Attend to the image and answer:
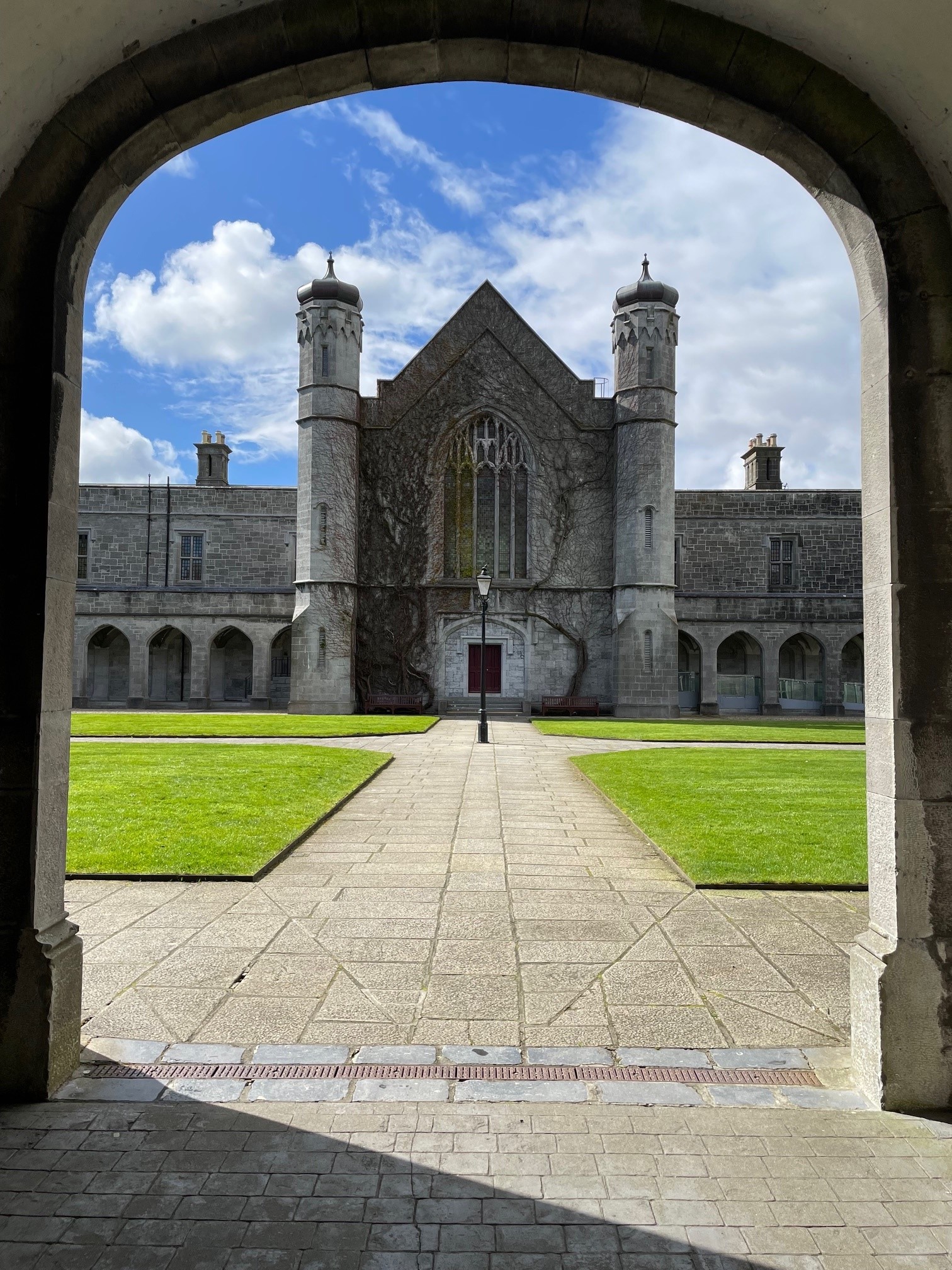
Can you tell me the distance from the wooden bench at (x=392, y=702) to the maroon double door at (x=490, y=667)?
6.79 ft

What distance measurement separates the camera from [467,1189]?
257 cm

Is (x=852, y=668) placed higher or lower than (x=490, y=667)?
higher

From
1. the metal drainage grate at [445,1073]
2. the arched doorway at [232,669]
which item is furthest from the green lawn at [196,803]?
the arched doorway at [232,669]


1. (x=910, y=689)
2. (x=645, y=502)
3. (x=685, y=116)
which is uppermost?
(x=645, y=502)

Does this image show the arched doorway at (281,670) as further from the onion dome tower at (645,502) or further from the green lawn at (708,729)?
the onion dome tower at (645,502)

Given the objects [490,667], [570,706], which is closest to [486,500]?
[490,667]

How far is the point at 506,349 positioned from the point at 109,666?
790 inches

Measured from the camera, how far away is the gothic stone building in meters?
28.5

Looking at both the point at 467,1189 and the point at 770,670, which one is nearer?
the point at 467,1189

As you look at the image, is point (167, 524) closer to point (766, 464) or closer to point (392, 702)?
point (392, 702)

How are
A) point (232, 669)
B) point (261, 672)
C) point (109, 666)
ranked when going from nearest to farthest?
point (261, 672) → point (109, 666) → point (232, 669)

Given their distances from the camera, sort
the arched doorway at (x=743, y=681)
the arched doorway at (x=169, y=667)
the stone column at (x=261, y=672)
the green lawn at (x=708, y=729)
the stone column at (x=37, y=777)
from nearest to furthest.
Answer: the stone column at (x=37, y=777) → the green lawn at (x=708, y=729) → the stone column at (x=261, y=672) → the arched doorway at (x=743, y=681) → the arched doorway at (x=169, y=667)

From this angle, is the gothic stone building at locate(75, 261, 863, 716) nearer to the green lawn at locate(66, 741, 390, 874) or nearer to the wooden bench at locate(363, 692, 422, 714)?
the wooden bench at locate(363, 692, 422, 714)

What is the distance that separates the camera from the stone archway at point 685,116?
10.5 ft
